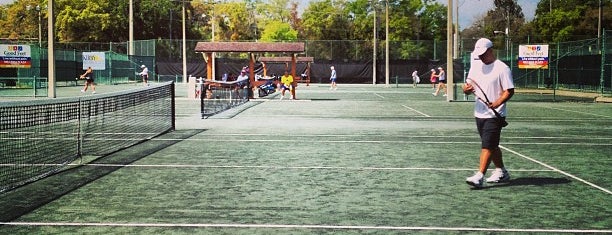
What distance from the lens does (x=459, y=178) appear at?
9188mm

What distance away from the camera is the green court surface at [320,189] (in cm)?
631

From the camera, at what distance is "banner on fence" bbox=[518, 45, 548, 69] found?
37188 millimetres

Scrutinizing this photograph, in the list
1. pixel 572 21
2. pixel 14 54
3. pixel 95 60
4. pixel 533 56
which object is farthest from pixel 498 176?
pixel 572 21

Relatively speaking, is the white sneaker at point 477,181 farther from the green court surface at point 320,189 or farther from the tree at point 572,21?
the tree at point 572,21

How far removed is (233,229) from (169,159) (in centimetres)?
521

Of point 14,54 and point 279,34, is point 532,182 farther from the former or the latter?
point 279,34

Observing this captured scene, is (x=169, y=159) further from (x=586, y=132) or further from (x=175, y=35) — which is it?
(x=175, y=35)

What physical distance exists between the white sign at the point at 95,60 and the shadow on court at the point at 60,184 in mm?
40083

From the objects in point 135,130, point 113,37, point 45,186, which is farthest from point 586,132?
point 113,37

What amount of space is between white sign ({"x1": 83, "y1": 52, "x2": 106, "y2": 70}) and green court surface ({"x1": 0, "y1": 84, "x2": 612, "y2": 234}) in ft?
124

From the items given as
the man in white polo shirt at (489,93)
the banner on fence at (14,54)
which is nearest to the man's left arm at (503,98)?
the man in white polo shirt at (489,93)

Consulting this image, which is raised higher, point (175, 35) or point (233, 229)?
point (175, 35)

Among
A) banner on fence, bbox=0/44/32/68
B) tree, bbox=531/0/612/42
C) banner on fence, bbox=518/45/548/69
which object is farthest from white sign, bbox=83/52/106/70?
tree, bbox=531/0/612/42

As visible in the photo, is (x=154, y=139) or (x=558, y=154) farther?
(x=154, y=139)
